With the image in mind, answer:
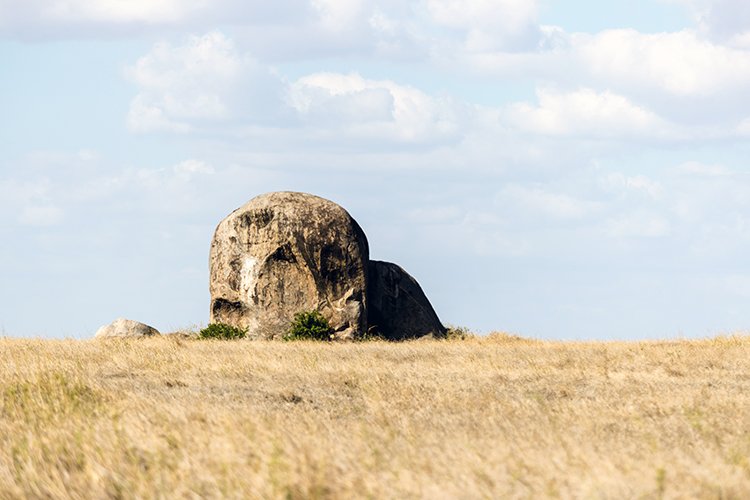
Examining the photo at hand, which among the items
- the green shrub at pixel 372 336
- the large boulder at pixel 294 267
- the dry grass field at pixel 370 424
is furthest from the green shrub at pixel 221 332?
the dry grass field at pixel 370 424

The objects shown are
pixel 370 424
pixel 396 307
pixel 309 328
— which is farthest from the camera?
pixel 396 307

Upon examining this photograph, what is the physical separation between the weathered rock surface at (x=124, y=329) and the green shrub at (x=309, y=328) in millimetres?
5370

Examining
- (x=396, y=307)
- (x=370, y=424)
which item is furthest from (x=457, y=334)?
(x=370, y=424)

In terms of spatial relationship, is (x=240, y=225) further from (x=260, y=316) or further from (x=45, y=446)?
(x=45, y=446)

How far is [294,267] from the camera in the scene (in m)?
34.3

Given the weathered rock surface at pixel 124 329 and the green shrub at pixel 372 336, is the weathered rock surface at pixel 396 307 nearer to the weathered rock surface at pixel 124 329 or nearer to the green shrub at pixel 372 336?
the green shrub at pixel 372 336

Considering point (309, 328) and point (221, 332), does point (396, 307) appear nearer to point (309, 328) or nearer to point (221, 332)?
point (309, 328)

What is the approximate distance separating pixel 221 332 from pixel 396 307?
7.10 metres

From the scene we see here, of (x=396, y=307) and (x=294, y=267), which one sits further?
(x=396, y=307)

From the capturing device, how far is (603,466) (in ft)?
28.4

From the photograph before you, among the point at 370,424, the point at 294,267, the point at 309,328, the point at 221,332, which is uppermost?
the point at 294,267

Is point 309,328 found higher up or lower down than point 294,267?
lower down

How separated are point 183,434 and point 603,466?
4951 millimetres

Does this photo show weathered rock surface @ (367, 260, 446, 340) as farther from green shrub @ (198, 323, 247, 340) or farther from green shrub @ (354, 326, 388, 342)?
green shrub @ (198, 323, 247, 340)
